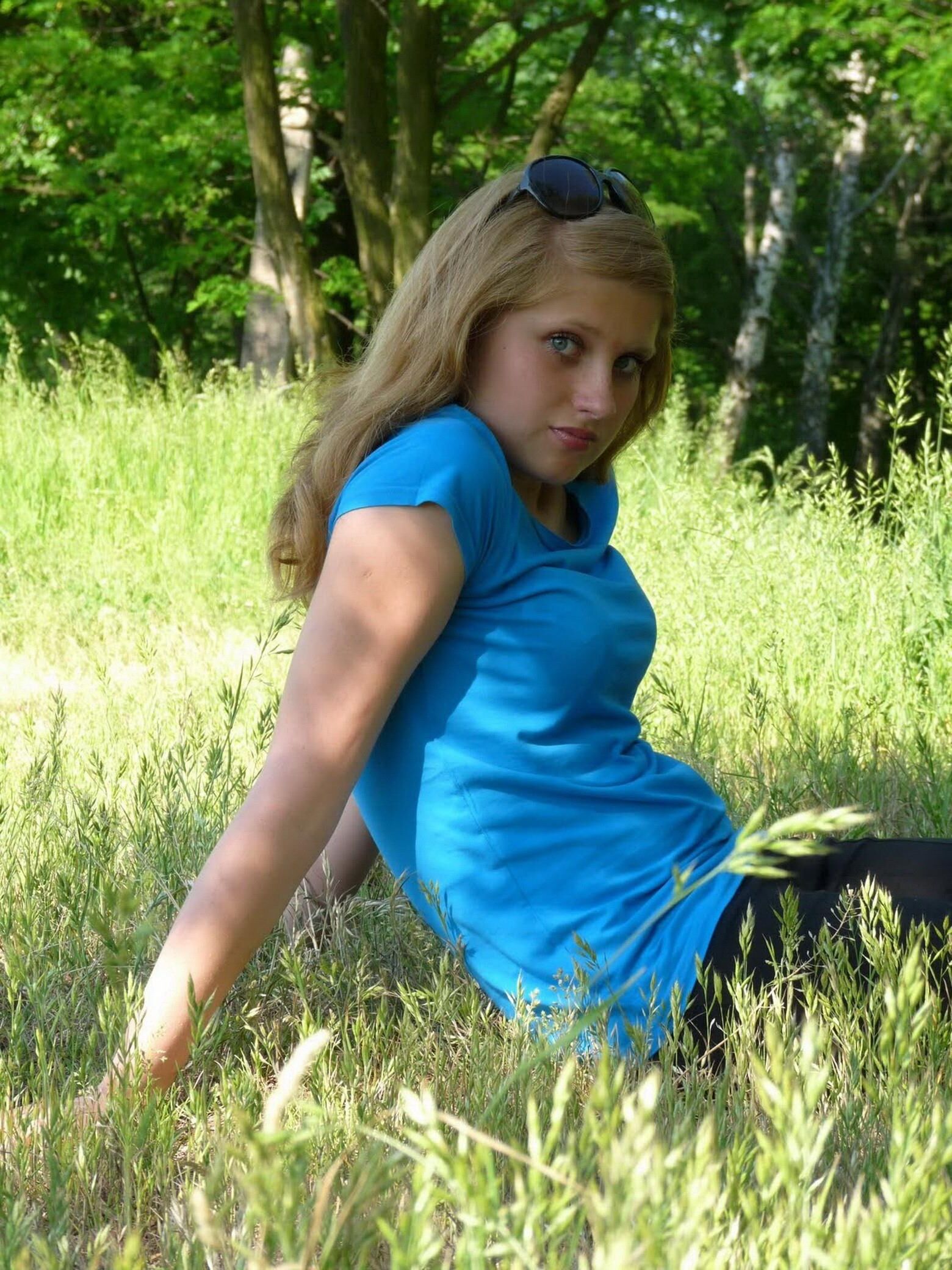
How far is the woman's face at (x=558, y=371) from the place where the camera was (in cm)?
228

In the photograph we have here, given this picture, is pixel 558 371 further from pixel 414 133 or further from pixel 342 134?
pixel 342 134

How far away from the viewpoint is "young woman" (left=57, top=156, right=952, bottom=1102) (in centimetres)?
204

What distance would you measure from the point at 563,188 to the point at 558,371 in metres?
0.32

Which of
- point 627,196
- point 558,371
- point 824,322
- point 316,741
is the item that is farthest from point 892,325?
point 316,741

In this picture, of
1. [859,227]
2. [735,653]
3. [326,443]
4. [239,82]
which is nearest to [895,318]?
[859,227]

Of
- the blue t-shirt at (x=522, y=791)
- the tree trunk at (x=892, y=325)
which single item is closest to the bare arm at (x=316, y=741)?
the blue t-shirt at (x=522, y=791)

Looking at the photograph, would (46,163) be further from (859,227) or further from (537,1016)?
(859,227)

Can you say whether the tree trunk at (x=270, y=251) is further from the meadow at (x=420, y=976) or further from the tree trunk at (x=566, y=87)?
the meadow at (x=420, y=976)

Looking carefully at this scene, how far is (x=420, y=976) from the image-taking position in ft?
8.32

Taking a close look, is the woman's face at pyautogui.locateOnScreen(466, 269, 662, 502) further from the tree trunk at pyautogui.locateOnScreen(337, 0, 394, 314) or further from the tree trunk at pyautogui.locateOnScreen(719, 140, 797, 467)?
the tree trunk at pyautogui.locateOnScreen(719, 140, 797, 467)

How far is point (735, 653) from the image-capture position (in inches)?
185

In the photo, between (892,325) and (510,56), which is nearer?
(510,56)

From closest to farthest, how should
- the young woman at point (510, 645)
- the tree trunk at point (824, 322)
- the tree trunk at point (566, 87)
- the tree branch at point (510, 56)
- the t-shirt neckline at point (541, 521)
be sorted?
the young woman at point (510, 645) < the t-shirt neckline at point (541, 521) < the tree branch at point (510, 56) < the tree trunk at point (566, 87) < the tree trunk at point (824, 322)

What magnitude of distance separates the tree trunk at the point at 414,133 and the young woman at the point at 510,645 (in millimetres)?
8624
